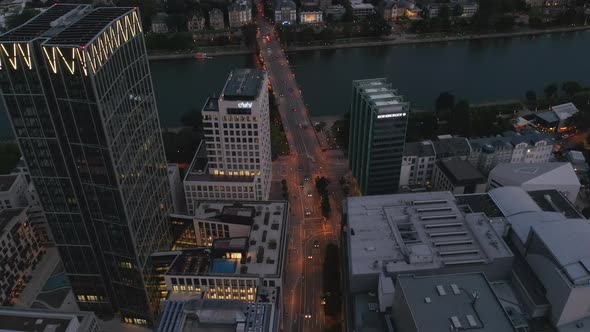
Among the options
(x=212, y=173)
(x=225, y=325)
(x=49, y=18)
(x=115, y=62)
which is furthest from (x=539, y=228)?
(x=49, y=18)

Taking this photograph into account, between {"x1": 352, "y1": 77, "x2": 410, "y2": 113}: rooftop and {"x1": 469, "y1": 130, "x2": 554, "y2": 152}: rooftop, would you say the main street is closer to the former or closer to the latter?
{"x1": 352, "y1": 77, "x2": 410, "y2": 113}: rooftop

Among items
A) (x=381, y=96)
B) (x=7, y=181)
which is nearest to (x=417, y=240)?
(x=381, y=96)

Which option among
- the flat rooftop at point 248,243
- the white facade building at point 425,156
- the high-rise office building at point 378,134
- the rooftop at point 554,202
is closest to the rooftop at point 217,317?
the flat rooftop at point 248,243

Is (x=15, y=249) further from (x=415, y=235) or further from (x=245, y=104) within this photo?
(x=415, y=235)

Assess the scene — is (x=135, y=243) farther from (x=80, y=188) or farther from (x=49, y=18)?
(x=49, y=18)

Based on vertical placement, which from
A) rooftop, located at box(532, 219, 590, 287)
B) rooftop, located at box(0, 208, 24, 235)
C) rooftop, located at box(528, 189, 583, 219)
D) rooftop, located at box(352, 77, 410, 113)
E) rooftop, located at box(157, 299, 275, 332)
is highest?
rooftop, located at box(352, 77, 410, 113)

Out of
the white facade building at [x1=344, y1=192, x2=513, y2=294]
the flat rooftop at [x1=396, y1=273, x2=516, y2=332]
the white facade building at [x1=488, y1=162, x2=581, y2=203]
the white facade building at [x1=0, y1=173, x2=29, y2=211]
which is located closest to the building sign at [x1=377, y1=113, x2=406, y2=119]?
the white facade building at [x1=344, y1=192, x2=513, y2=294]

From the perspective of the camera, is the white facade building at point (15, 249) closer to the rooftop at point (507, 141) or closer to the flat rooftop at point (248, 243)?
the flat rooftop at point (248, 243)

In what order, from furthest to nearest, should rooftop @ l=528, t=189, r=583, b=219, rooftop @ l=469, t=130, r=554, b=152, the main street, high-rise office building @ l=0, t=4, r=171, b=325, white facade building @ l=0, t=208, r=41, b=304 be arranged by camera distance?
rooftop @ l=469, t=130, r=554, b=152, rooftop @ l=528, t=189, r=583, b=219, white facade building @ l=0, t=208, r=41, b=304, the main street, high-rise office building @ l=0, t=4, r=171, b=325
